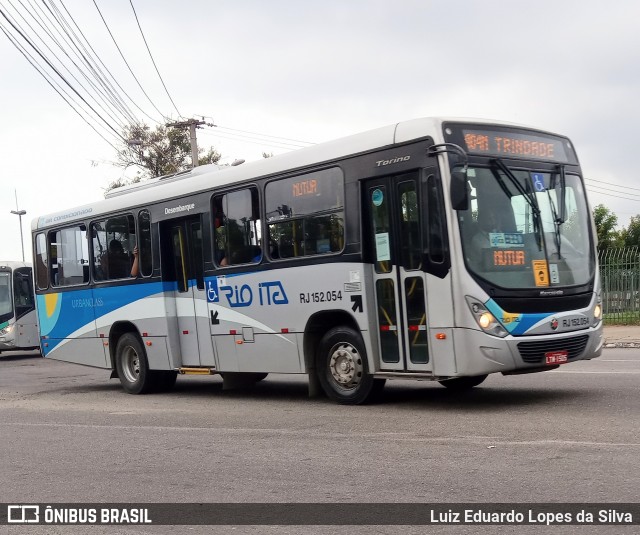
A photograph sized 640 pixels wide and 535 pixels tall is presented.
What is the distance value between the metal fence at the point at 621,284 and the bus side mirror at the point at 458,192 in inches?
582

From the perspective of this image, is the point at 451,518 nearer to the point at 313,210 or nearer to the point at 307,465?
the point at 307,465

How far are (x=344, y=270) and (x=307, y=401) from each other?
2186mm

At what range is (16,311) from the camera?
32.4 m

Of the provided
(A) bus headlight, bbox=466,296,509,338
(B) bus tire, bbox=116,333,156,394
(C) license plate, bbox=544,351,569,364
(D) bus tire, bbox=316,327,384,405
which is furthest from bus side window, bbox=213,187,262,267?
(C) license plate, bbox=544,351,569,364

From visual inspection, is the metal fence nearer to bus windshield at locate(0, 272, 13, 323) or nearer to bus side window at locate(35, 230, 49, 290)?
bus side window at locate(35, 230, 49, 290)

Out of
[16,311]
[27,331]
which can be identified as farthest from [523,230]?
[27,331]

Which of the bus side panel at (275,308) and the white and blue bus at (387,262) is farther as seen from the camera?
the bus side panel at (275,308)

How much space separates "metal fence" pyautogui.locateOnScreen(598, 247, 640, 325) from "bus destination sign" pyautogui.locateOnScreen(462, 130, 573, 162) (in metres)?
13.2

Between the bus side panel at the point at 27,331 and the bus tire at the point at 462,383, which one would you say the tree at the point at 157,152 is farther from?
the bus tire at the point at 462,383

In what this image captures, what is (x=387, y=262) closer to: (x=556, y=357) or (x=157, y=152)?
(x=556, y=357)

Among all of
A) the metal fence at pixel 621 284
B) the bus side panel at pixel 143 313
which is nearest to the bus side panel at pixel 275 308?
the bus side panel at pixel 143 313

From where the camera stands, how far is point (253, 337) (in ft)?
43.1

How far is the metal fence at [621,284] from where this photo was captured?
24375 millimetres

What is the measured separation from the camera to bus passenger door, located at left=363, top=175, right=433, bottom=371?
1072 cm
